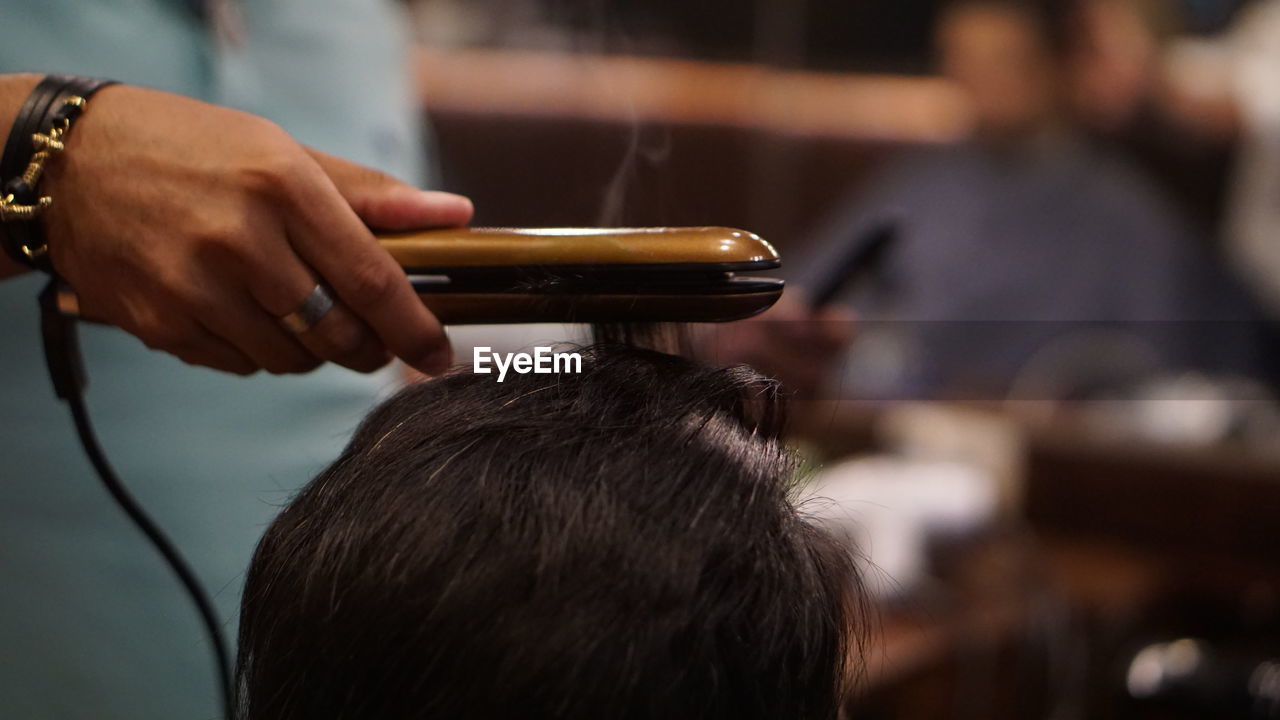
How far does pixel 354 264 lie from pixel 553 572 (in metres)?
0.18

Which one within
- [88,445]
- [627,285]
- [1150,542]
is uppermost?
[627,285]

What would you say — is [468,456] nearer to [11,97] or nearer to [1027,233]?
[11,97]

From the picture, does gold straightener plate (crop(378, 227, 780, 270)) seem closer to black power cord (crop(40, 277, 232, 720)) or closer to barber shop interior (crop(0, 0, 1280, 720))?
barber shop interior (crop(0, 0, 1280, 720))

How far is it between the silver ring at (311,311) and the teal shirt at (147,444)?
9.2 inches

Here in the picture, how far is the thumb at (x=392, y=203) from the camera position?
1.53ft

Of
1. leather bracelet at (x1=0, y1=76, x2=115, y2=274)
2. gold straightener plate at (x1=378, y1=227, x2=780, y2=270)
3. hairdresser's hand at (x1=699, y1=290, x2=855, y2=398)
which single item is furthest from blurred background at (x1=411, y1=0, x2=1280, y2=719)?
leather bracelet at (x1=0, y1=76, x2=115, y2=274)

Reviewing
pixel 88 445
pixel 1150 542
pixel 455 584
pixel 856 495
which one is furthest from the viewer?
pixel 1150 542

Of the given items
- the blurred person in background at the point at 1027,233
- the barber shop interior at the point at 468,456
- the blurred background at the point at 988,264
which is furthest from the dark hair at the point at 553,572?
the blurred person in background at the point at 1027,233

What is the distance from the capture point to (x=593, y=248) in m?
0.43

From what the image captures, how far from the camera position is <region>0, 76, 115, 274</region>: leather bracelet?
45 cm

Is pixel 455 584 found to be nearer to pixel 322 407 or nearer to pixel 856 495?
pixel 322 407

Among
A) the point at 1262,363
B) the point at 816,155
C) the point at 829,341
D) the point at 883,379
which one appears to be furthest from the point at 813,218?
the point at 829,341

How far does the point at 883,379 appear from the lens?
2729 mm

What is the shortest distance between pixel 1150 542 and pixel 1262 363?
1753mm
